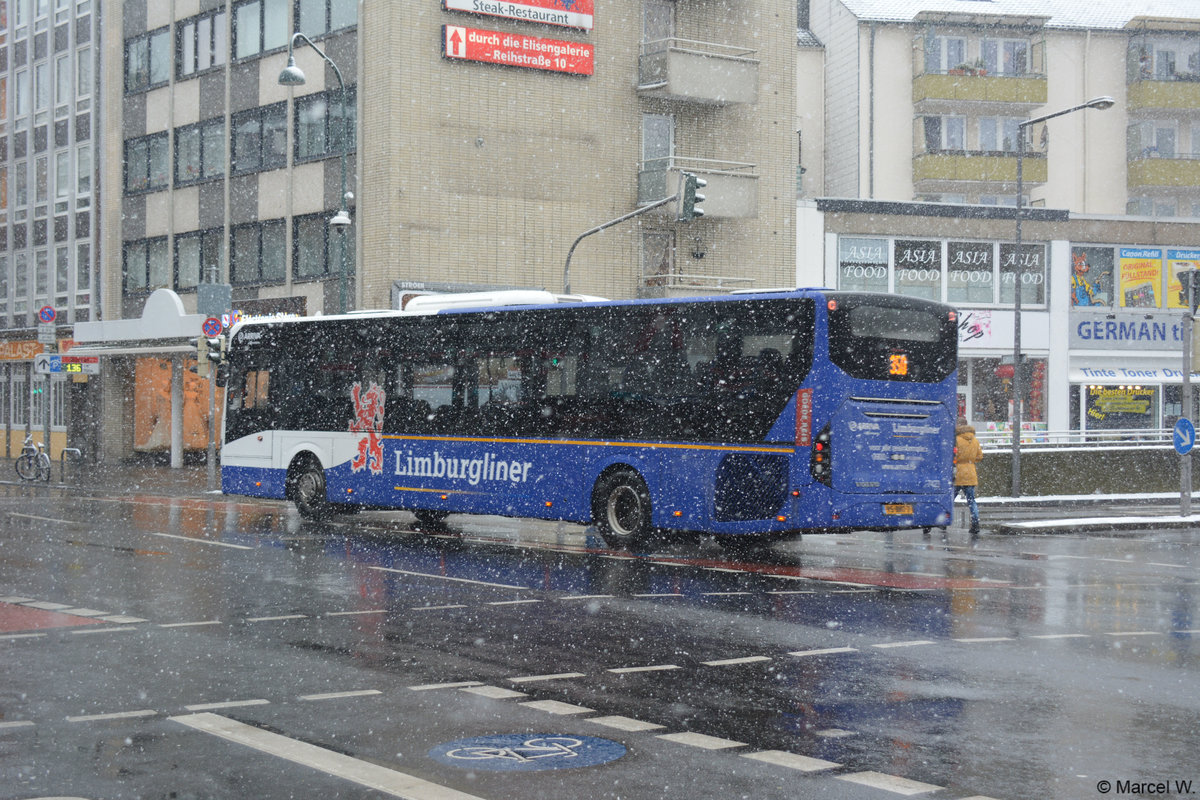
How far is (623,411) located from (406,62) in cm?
2056

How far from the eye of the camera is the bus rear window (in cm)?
1723

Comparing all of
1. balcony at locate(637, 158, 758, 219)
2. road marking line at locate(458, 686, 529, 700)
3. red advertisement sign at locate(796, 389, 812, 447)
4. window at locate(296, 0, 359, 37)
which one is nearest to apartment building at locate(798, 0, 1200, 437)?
balcony at locate(637, 158, 758, 219)

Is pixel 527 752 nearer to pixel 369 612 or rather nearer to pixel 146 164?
pixel 369 612

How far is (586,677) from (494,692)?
29.6 inches

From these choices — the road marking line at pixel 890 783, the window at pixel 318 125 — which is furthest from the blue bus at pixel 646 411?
the window at pixel 318 125

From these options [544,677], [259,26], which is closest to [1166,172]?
[259,26]

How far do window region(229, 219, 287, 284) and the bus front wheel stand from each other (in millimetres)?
23858

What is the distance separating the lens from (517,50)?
3831 cm

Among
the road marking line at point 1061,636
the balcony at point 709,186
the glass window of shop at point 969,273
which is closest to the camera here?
the road marking line at point 1061,636

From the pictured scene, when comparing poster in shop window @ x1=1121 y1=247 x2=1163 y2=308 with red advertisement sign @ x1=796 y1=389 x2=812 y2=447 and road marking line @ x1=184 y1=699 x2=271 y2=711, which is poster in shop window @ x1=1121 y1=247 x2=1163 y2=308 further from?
road marking line @ x1=184 y1=699 x2=271 y2=711

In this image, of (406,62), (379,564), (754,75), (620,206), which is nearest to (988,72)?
(754,75)

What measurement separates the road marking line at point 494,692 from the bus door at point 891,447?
8.93 m

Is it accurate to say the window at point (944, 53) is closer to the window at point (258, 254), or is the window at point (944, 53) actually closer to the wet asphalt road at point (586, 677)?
the window at point (258, 254)

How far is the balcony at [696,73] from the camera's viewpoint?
130 feet
